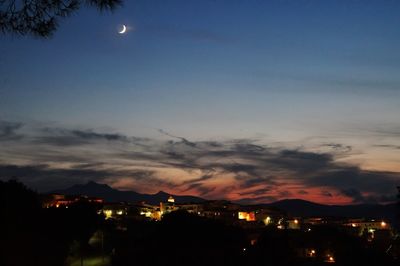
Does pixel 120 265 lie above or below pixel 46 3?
below

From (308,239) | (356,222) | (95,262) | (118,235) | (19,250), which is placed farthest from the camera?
(356,222)

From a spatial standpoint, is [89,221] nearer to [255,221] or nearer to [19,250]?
[19,250]

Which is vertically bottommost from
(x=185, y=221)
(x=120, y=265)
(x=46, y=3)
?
(x=120, y=265)

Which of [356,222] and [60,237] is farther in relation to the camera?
[356,222]

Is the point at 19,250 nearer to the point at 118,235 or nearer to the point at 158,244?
the point at 158,244

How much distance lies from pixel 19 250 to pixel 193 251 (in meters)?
10.0

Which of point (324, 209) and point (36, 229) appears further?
point (324, 209)

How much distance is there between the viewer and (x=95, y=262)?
108ft

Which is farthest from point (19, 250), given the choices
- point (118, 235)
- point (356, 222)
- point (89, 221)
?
point (356, 222)

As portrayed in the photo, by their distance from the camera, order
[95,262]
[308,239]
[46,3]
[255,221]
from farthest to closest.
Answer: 1. [255,221]
2. [308,239]
3. [95,262]
4. [46,3]

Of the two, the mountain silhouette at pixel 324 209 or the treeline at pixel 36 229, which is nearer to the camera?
the treeline at pixel 36 229

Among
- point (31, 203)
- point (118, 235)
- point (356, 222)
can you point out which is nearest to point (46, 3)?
point (31, 203)

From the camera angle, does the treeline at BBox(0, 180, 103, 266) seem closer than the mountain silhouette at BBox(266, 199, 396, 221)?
Yes

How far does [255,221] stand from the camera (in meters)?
77.1
